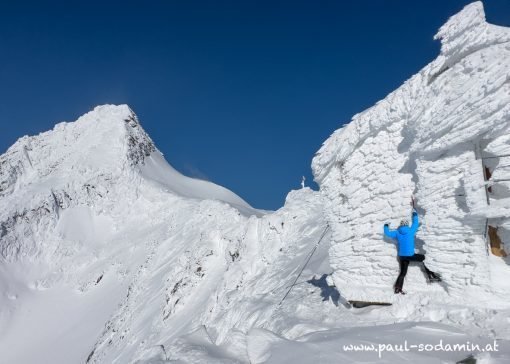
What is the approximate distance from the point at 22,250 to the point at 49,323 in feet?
43.8

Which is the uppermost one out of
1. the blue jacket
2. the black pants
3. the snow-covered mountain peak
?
the snow-covered mountain peak

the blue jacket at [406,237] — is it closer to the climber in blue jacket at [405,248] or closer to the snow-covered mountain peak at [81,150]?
the climber in blue jacket at [405,248]

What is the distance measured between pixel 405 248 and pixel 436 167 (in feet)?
5.21

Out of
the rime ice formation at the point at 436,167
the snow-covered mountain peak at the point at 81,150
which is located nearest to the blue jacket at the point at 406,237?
the rime ice formation at the point at 436,167

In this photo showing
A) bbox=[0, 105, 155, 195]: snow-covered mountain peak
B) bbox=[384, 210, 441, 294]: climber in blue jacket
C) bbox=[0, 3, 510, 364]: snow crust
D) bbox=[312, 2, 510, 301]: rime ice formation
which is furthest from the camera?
bbox=[0, 105, 155, 195]: snow-covered mountain peak

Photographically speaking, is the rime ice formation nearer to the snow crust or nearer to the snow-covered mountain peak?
the snow crust

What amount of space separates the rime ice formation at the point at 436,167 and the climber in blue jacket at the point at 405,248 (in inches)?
6.8

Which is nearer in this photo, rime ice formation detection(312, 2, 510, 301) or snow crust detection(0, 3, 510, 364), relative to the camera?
snow crust detection(0, 3, 510, 364)

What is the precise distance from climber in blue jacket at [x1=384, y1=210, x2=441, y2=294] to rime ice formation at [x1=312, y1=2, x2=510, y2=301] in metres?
0.17

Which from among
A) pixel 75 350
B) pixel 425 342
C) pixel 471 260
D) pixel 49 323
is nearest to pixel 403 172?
pixel 471 260

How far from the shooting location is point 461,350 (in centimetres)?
601

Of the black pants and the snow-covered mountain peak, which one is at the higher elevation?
the snow-covered mountain peak

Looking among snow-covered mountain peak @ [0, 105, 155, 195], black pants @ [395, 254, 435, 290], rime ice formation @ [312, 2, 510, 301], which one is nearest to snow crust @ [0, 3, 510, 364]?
rime ice formation @ [312, 2, 510, 301]

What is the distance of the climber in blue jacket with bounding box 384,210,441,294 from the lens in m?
8.43
